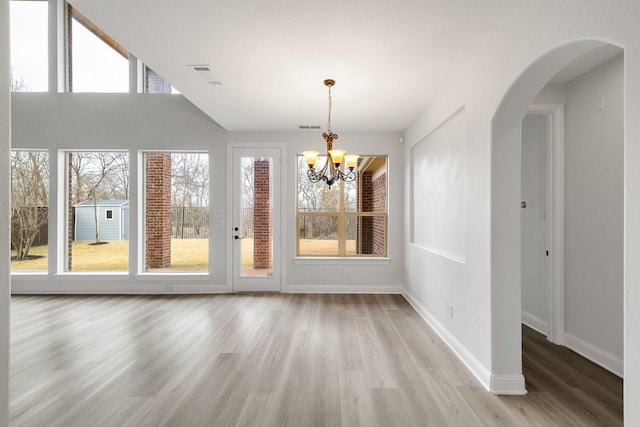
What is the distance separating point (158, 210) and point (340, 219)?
3.01m

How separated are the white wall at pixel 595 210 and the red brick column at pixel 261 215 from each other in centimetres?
392

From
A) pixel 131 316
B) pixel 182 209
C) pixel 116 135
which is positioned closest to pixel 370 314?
pixel 131 316

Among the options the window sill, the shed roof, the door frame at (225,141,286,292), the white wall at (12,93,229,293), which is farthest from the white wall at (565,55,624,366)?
the shed roof

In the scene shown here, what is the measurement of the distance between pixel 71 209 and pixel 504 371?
6311 millimetres

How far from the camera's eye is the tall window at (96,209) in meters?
5.34

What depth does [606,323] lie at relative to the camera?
110 inches

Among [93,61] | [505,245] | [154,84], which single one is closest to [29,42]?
[93,61]

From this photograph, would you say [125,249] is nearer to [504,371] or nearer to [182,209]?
[182,209]

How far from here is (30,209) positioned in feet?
17.3

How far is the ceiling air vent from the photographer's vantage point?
3010 mm

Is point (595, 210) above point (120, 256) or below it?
above

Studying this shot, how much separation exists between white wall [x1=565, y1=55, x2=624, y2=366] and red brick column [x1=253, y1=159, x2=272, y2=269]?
392cm

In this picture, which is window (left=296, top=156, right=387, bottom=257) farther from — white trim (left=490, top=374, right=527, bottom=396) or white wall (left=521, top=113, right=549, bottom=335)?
white trim (left=490, top=374, right=527, bottom=396)

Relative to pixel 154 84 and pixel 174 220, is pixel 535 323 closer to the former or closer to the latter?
pixel 174 220
